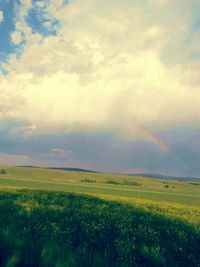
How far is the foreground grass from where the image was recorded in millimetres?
14266

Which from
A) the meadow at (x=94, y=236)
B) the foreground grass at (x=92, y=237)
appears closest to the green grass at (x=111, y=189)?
the meadow at (x=94, y=236)

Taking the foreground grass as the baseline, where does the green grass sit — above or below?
above

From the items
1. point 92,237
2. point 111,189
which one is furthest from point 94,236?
point 111,189

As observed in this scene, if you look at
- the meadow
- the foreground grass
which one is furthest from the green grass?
the foreground grass

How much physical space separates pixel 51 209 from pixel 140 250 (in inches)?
302

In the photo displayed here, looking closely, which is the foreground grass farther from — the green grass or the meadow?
the green grass

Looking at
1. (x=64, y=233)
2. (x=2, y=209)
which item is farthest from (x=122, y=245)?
(x=2, y=209)

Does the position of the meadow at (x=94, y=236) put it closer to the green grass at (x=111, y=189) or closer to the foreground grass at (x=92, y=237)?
the foreground grass at (x=92, y=237)

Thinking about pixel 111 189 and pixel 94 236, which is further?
pixel 111 189

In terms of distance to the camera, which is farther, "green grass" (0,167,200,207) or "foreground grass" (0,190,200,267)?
"green grass" (0,167,200,207)

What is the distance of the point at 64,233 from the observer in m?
16.7

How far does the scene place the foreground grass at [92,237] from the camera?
1427 centimetres

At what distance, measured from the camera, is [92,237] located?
16.4 meters

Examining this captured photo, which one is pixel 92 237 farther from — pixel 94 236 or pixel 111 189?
pixel 111 189
